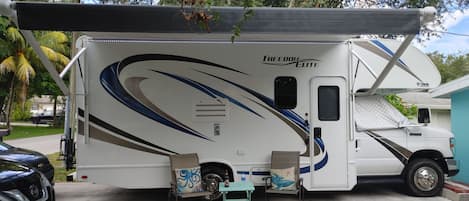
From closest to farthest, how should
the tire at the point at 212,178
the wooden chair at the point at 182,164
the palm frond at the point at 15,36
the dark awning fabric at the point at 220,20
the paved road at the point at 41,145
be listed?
the dark awning fabric at the point at 220,20 → the wooden chair at the point at 182,164 → the tire at the point at 212,178 → the paved road at the point at 41,145 → the palm frond at the point at 15,36

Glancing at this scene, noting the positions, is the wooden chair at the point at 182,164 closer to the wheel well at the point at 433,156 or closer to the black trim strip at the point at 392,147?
the black trim strip at the point at 392,147

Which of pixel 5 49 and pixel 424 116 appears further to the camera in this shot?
pixel 5 49

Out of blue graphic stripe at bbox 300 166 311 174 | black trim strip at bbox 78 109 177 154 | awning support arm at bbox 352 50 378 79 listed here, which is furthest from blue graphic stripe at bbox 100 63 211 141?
awning support arm at bbox 352 50 378 79

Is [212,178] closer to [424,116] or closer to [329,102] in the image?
[329,102]

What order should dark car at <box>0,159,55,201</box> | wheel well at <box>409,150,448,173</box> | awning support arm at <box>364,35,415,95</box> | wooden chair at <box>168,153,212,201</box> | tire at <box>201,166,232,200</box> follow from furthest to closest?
wheel well at <box>409,150,448,173</box>
tire at <box>201,166,232,200</box>
wooden chair at <box>168,153,212,201</box>
awning support arm at <box>364,35,415,95</box>
dark car at <box>0,159,55,201</box>

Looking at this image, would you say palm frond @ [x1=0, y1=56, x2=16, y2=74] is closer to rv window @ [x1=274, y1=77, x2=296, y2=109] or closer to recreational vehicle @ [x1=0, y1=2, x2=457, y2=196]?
recreational vehicle @ [x1=0, y1=2, x2=457, y2=196]

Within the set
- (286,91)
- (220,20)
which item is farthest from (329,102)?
(220,20)

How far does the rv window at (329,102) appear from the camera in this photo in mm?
8133

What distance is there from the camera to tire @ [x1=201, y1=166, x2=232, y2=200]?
25.9ft

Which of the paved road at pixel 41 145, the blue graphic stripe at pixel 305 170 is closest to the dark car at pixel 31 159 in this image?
the blue graphic stripe at pixel 305 170

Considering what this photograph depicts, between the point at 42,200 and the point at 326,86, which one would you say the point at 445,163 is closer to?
the point at 326,86

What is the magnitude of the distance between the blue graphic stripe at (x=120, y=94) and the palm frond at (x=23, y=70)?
65.0 ft

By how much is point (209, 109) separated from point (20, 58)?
2163cm

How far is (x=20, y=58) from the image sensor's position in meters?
26.2
